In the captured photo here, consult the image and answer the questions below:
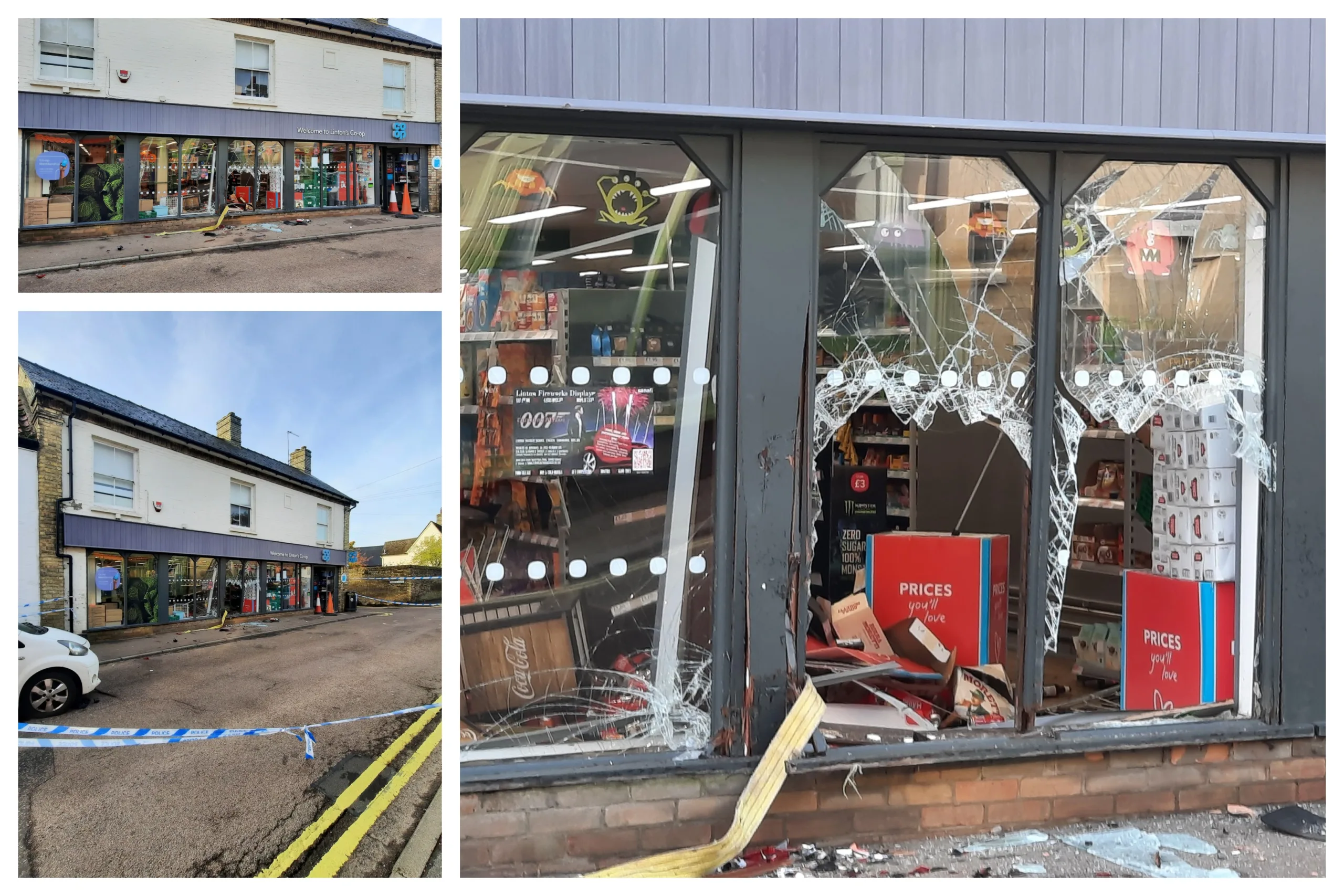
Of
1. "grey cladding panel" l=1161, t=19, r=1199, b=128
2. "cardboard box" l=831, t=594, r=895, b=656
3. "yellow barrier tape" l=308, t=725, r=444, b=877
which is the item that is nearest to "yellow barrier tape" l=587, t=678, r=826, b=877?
"yellow barrier tape" l=308, t=725, r=444, b=877

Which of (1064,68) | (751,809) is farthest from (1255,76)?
(751,809)

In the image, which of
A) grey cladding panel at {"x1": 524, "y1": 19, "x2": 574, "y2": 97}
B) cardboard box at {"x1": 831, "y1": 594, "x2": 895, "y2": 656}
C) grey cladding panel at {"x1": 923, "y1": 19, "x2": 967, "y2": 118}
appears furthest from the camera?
cardboard box at {"x1": 831, "y1": 594, "x2": 895, "y2": 656}

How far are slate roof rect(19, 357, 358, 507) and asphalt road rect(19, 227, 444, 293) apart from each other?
1.27 ft

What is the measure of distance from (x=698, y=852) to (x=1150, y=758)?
2361 millimetres

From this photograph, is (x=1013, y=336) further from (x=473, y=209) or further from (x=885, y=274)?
(x=473, y=209)

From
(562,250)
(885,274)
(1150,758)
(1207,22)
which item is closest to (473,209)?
(562,250)

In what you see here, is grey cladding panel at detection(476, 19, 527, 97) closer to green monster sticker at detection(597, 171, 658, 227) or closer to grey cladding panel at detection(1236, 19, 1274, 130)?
green monster sticker at detection(597, 171, 658, 227)

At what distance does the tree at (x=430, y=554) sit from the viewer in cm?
471

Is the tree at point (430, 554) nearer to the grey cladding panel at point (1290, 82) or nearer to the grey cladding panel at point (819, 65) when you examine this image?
the grey cladding panel at point (819, 65)

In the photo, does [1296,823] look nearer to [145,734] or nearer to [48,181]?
[145,734]

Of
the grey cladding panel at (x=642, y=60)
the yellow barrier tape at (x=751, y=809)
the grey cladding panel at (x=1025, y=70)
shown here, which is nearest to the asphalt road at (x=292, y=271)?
the grey cladding panel at (x=642, y=60)

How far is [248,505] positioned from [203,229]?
143cm

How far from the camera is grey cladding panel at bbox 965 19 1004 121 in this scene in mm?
4930

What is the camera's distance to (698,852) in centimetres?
460
